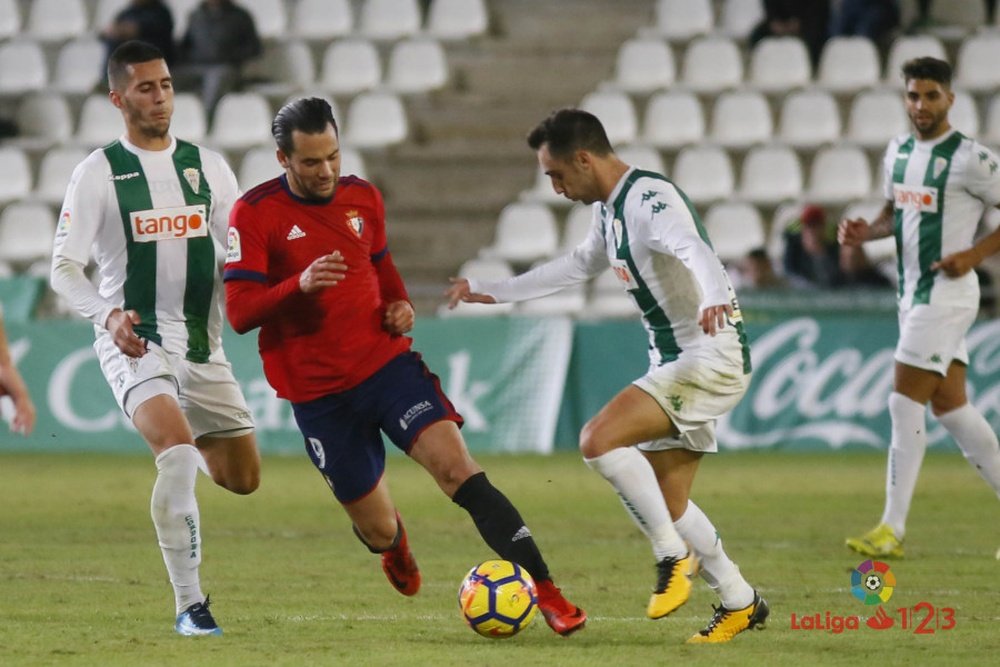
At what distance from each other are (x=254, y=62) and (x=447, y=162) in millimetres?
2630

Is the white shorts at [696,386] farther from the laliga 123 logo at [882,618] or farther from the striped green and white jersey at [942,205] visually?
the striped green and white jersey at [942,205]

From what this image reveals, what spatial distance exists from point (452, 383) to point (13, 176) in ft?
20.5

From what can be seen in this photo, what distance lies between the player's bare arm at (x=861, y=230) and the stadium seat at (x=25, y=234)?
1061 cm

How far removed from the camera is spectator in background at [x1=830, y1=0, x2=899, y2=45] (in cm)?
1789

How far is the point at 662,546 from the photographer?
6418 mm

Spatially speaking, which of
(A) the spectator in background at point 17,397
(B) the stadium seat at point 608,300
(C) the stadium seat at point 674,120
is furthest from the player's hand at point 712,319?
(C) the stadium seat at point 674,120

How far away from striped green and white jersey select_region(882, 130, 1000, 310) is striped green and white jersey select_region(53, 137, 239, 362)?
3.83 m

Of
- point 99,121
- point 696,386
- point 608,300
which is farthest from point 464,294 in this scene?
point 99,121

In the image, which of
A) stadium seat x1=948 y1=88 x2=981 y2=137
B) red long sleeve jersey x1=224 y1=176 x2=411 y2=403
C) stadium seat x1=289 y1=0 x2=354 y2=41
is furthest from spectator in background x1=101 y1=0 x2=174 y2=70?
red long sleeve jersey x1=224 y1=176 x2=411 y2=403

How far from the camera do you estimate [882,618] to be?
6.82 metres

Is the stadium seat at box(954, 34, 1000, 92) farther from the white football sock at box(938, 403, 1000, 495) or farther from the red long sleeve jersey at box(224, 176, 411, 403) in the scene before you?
the red long sleeve jersey at box(224, 176, 411, 403)

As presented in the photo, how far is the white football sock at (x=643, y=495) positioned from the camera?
6.40 meters

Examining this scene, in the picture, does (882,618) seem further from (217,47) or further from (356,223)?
(217,47)

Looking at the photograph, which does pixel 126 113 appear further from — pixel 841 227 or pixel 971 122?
pixel 971 122
